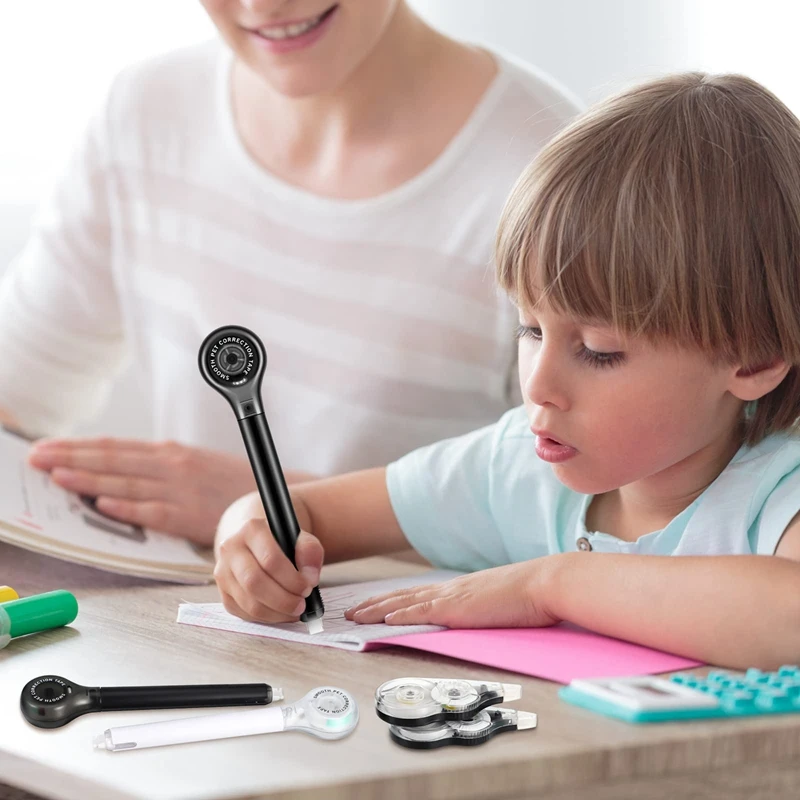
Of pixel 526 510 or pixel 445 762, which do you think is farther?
pixel 526 510

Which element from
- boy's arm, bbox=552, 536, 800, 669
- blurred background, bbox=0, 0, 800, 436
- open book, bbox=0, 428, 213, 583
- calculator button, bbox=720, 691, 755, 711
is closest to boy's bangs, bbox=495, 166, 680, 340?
boy's arm, bbox=552, 536, 800, 669

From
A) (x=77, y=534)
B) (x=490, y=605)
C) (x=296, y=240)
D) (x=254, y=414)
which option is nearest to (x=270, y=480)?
(x=254, y=414)

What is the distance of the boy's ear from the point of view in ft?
2.84

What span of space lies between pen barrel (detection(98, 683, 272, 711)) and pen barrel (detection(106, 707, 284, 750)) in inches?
0.8

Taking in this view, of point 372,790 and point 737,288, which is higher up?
point 737,288

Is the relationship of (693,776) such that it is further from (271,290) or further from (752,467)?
A: (271,290)

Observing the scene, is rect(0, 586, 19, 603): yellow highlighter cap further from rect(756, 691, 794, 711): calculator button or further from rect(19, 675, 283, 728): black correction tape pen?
rect(756, 691, 794, 711): calculator button

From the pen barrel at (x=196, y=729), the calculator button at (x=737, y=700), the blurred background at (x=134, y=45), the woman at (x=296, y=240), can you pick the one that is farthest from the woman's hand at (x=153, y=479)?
the blurred background at (x=134, y=45)

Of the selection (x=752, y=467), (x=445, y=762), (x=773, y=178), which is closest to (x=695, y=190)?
(x=773, y=178)

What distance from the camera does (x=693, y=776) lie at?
610mm

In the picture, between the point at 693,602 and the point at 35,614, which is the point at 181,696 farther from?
the point at 693,602

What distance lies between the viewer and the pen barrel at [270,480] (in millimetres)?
841

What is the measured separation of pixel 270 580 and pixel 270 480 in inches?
2.9

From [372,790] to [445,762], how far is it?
0.04 meters
